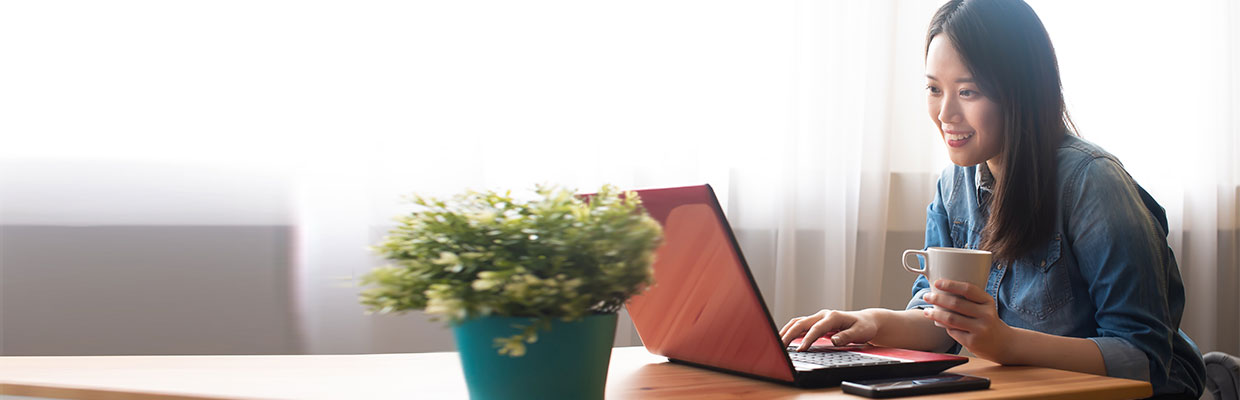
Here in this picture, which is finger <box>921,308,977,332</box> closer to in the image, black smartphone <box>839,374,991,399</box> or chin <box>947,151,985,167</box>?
black smartphone <box>839,374,991,399</box>

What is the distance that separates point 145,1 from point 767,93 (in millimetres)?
1367

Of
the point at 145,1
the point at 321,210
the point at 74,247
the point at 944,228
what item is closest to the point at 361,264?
the point at 321,210

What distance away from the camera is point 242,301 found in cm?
192

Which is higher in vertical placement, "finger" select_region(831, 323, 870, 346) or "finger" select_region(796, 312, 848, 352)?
"finger" select_region(796, 312, 848, 352)

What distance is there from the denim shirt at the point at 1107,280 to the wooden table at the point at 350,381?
0.23m

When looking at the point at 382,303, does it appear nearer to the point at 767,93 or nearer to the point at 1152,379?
the point at 1152,379

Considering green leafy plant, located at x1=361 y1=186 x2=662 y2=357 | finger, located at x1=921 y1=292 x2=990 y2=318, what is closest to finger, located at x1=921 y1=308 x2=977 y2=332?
finger, located at x1=921 y1=292 x2=990 y2=318

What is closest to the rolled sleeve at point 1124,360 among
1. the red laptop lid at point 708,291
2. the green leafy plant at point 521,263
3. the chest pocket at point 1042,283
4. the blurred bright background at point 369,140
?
the chest pocket at point 1042,283

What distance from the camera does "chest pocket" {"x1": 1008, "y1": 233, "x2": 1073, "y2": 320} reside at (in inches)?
50.8

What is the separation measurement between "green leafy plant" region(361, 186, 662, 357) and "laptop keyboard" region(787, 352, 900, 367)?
0.32 meters

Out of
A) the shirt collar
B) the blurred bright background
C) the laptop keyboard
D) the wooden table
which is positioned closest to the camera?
the wooden table

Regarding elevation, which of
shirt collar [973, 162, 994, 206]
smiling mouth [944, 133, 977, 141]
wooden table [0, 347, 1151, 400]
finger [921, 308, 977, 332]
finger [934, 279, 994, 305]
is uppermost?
smiling mouth [944, 133, 977, 141]

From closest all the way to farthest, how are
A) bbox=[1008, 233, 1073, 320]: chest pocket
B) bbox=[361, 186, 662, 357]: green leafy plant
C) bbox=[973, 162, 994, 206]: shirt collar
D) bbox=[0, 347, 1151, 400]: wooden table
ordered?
bbox=[361, 186, 662, 357]: green leafy plant < bbox=[0, 347, 1151, 400]: wooden table < bbox=[1008, 233, 1073, 320]: chest pocket < bbox=[973, 162, 994, 206]: shirt collar

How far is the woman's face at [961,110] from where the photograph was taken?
1.31 meters
